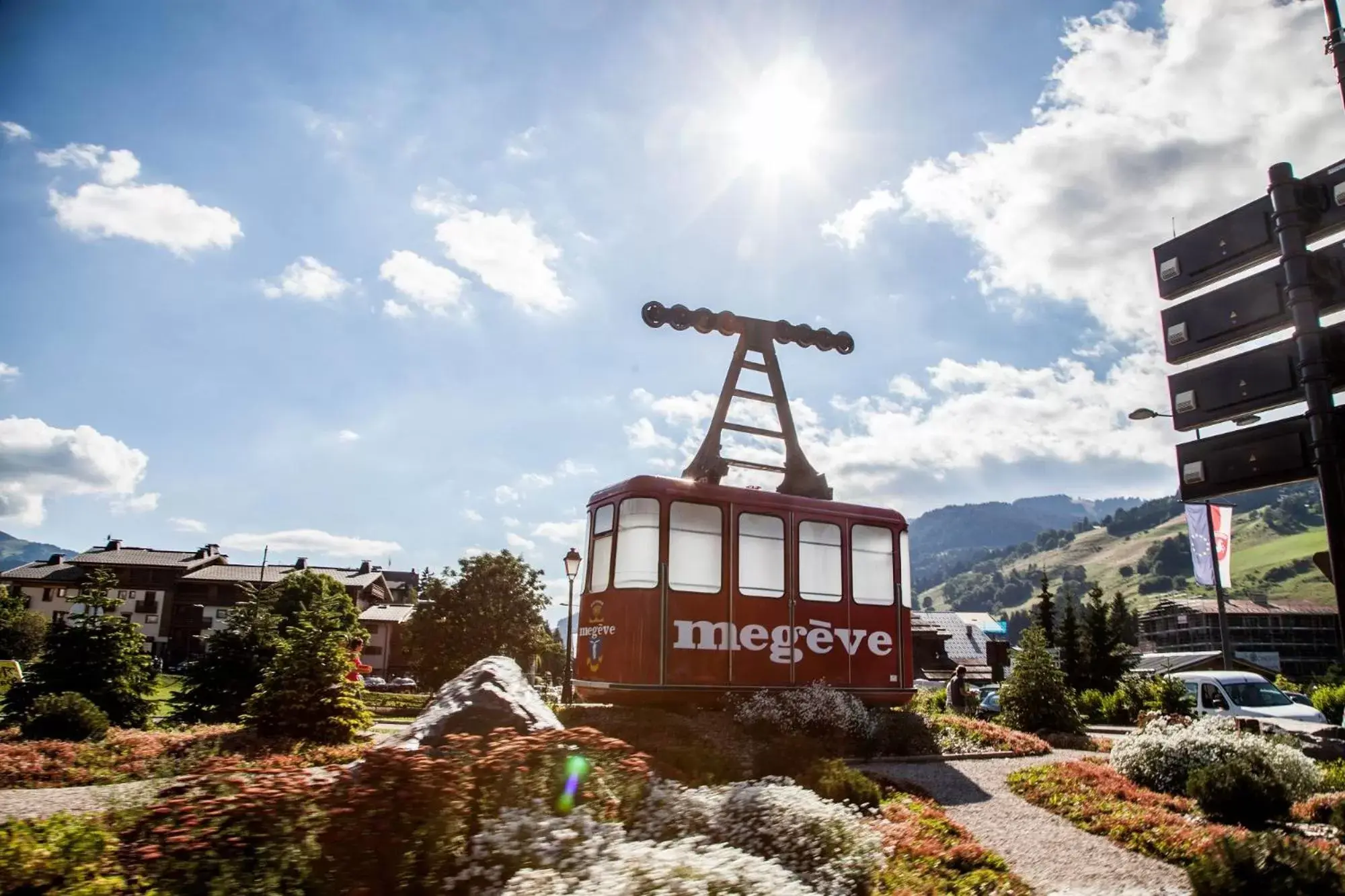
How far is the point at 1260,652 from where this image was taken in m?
128

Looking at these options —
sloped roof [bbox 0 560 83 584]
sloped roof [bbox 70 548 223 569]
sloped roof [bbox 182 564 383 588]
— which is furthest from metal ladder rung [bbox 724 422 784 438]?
sloped roof [bbox 0 560 83 584]

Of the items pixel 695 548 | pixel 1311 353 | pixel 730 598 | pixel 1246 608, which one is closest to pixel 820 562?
pixel 730 598

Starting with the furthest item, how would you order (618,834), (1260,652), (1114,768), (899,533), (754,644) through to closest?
(1260,652) → (899,533) → (754,644) → (1114,768) → (618,834)

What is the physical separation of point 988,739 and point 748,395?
779 cm

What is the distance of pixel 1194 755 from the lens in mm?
11430

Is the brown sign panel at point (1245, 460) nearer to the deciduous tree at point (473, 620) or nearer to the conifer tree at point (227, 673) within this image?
the conifer tree at point (227, 673)

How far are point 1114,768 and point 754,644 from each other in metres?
5.73

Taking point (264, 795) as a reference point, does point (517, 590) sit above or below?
above

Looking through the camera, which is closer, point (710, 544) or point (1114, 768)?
point (1114, 768)

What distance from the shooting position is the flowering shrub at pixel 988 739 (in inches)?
571

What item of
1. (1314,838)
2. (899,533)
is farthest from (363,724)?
(1314,838)

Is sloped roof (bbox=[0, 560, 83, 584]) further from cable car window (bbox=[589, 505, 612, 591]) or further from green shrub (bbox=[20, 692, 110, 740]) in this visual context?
cable car window (bbox=[589, 505, 612, 591])

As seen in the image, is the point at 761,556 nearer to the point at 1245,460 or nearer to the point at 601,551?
the point at 601,551

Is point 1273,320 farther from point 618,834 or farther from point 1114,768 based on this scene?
point 1114,768
